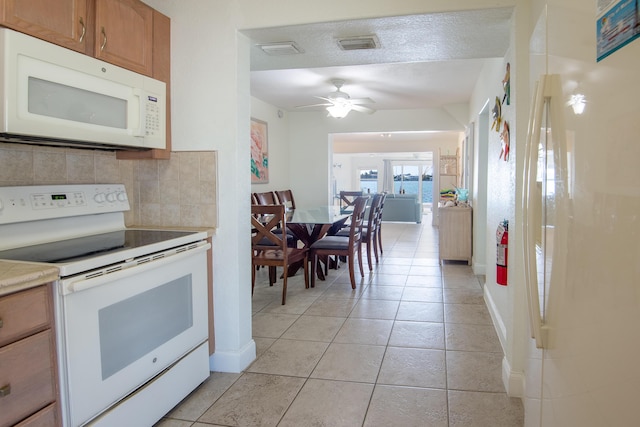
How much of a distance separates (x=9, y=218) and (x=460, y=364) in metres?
2.43

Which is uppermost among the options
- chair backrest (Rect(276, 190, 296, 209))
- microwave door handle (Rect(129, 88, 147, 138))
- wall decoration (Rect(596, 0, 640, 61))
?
microwave door handle (Rect(129, 88, 147, 138))

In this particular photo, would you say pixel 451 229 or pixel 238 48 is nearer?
pixel 238 48

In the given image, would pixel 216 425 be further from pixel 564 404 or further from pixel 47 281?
pixel 564 404

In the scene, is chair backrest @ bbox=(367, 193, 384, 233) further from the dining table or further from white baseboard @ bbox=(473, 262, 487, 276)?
white baseboard @ bbox=(473, 262, 487, 276)

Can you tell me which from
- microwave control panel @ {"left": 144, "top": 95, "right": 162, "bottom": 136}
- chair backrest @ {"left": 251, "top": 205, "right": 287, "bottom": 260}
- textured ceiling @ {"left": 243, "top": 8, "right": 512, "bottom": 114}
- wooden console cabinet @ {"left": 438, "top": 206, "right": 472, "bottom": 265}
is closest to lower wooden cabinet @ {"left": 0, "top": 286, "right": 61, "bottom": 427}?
microwave control panel @ {"left": 144, "top": 95, "right": 162, "bottom": 136}

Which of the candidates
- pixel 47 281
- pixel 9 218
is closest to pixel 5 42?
pixel 9 218

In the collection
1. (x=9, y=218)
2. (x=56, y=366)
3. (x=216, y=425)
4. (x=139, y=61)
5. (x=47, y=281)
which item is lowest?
(x=216, y=425)

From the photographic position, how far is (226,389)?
2.34 m

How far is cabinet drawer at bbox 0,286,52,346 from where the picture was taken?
4.20ft

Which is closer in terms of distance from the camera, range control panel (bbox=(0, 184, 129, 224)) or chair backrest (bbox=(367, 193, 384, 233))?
range control panel (bbox=(0, 184, 129, 224))

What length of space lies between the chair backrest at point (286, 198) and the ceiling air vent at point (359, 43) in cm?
438

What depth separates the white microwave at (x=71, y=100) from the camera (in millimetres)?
1556

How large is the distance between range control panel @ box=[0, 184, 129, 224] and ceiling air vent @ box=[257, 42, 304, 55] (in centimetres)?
120

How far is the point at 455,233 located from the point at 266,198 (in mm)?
2661
